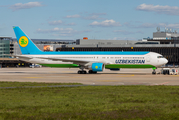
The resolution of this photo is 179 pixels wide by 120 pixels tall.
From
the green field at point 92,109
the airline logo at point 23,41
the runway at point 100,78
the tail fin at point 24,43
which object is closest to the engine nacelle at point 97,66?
the runway at point 100,78

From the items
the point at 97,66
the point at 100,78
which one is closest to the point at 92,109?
the point at 100,78

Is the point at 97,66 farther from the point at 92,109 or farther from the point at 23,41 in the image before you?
the point at 92,109

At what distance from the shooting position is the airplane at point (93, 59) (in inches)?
2265

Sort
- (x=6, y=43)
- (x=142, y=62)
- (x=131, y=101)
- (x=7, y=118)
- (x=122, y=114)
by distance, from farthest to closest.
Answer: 1. (x=6, y=43)
2. (x=142, y=62)
3. (x=131, y=101)
4. (x=122, y=114)
5. (x=7, y=118)

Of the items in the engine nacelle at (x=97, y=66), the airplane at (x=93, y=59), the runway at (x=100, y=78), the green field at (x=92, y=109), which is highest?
the airplane at (x=93, y=59)

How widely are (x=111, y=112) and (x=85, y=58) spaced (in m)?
45.6

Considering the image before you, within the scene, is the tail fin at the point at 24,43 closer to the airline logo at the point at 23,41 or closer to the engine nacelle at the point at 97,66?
the airline logo at the point at 23,41

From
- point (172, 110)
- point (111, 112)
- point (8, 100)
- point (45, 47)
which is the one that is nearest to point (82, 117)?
point (111, 112)

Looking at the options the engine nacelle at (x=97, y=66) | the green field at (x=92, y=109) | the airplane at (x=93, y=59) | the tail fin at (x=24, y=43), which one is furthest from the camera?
the tail fin at (x=24, y=43)

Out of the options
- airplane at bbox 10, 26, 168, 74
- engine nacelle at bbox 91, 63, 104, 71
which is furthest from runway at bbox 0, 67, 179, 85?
airplane at bbox 10, 26, 168, 74

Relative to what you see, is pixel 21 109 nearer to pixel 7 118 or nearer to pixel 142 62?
pixel 7 118

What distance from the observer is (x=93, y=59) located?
2389 inches

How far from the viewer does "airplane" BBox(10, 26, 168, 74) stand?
57.5 m

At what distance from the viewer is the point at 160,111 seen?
1577 cm
